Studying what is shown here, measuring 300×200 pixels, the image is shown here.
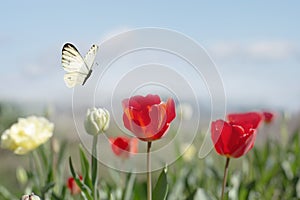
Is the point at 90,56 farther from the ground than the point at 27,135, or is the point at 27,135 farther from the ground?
the point at 90,56

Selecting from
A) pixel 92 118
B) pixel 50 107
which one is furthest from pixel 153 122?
pixel 50 107

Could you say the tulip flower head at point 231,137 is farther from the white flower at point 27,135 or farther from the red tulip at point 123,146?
the white flower at point 27,135

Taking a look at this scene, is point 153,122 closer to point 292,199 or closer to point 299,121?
point 292,199

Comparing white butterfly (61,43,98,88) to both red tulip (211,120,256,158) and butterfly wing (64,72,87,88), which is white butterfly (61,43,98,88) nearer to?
butterfly wing (64,72,87,88)

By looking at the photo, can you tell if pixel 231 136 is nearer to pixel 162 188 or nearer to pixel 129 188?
pixel 162 188

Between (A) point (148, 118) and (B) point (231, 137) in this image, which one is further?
(B) point (231, 137)

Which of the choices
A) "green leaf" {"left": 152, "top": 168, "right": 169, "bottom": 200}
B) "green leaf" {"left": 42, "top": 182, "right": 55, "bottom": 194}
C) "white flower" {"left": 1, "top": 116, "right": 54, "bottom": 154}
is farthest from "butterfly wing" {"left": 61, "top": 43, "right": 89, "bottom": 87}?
"white flower" {"left": 1, "top": 116, "right": 54, "bottom": 154}

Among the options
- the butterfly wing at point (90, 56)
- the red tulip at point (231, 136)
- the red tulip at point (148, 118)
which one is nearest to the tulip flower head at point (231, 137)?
the red tulip at point (231, 136)

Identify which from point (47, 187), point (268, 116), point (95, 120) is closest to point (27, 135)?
point (47, 187)
